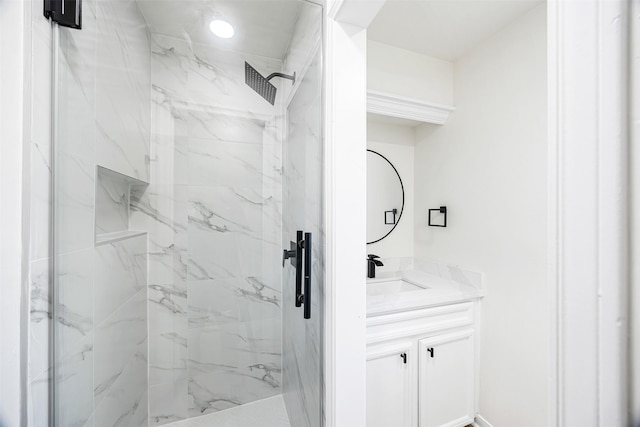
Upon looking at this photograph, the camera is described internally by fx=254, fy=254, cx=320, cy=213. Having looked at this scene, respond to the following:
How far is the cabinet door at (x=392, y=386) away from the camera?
1.19m

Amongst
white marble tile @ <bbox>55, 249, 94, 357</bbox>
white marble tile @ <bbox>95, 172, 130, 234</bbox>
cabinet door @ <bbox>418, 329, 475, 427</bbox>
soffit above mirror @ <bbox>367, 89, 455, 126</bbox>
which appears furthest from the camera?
soffit above mirror @ <bbox>367, 89, 455, 126</bbox>

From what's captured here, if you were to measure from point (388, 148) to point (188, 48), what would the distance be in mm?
1347

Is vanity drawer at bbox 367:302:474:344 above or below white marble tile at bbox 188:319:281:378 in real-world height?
above

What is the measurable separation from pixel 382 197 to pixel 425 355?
102cm

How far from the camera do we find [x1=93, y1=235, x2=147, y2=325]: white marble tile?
89 cm

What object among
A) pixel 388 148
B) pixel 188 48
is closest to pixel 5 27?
pixel 188 48

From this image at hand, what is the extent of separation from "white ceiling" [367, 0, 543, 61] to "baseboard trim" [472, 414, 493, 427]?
2.14 meters

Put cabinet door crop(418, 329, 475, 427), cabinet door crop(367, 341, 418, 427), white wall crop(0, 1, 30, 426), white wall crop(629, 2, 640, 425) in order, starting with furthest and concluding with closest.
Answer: cabinet door crop(418, 329, 475, 427) < cabinet door crop(367, 341, 418, 427) < white wall crop(0, 1, 30, 426) < white wall crop(629, 2, 640, 425)

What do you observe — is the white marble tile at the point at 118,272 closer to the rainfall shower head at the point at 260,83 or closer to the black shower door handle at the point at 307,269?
the black shower door handle at the point at 307,269

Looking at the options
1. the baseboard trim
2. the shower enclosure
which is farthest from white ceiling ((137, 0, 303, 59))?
the baseboard trim

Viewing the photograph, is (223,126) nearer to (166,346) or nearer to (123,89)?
(123,89)

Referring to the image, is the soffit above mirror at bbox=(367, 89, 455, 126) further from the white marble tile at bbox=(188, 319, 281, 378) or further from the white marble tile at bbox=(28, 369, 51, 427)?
the white marble tile at bbox=(28, 369, 51, 427)

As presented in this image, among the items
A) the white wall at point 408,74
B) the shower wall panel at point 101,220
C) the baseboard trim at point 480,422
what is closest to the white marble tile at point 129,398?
the shower wall panel at point 101,220

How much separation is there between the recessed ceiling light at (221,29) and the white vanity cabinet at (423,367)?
1558 millimetres
